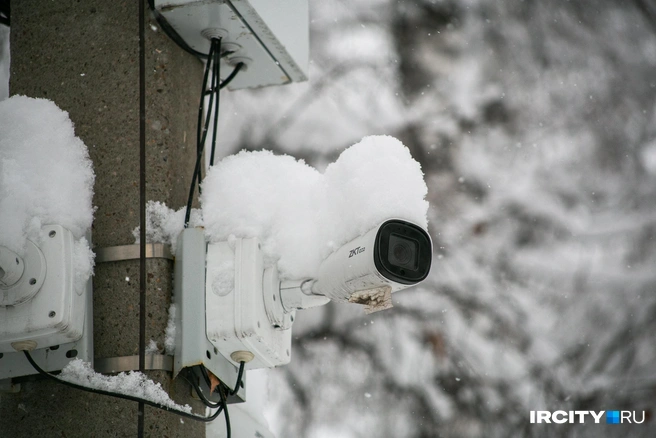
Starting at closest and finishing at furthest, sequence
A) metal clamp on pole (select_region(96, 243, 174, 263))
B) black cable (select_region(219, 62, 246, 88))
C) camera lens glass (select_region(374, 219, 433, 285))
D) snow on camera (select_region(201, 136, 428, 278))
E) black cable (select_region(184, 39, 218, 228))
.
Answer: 1. camera lens glass (select_region(374, 219, 433, 285))
2. snow on camera (select_region(201, 136, 428, 278))
3. metal clamp on pole (select_region(96, 243, 174, 263))
4. black cable (select_region(184, 39, 218, 228))
5. black cable (select_region(219, 62, 246, 88))

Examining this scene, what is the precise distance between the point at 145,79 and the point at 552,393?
184 inches

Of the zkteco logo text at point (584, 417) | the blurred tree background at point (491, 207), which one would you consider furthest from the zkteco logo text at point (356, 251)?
the zkteco logo text at point (584, 417)

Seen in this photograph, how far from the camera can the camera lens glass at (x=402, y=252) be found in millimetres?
1523

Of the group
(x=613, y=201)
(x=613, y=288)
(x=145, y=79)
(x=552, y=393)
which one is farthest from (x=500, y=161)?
(x=145, y=79)

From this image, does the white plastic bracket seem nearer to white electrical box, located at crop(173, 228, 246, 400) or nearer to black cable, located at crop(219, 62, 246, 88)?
white electrical box, located at crop(173, 228, 246, 400)

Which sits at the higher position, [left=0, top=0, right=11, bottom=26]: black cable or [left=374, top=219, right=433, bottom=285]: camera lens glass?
[left=0, top=0, right=11, bottom=26]: black cable

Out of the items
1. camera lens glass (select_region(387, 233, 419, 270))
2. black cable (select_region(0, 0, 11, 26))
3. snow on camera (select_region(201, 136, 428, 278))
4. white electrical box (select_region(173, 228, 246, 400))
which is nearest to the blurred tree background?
black cable (select_region(0, 0, 11, 26))

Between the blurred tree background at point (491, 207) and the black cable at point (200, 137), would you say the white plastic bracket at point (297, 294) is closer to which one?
the black cable at point (200, 137)

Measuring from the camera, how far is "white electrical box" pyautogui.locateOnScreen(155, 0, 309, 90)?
1.91 m

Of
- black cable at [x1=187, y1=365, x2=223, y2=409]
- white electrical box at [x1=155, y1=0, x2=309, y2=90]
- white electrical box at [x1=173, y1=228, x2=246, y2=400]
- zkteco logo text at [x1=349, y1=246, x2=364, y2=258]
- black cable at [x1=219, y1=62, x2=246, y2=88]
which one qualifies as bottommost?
black cable at [x1=187, y1=365, x2=223, y2=409]

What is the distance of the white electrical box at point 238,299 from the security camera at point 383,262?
234 mm

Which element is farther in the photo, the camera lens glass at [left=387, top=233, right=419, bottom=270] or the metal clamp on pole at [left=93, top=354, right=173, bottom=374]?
the metal clamp on pole at [left=93, top=354, right=173, bottom=374]

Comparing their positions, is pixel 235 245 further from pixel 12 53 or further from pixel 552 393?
pixel 552 393

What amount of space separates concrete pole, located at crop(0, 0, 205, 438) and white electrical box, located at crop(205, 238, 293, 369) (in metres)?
0.13
